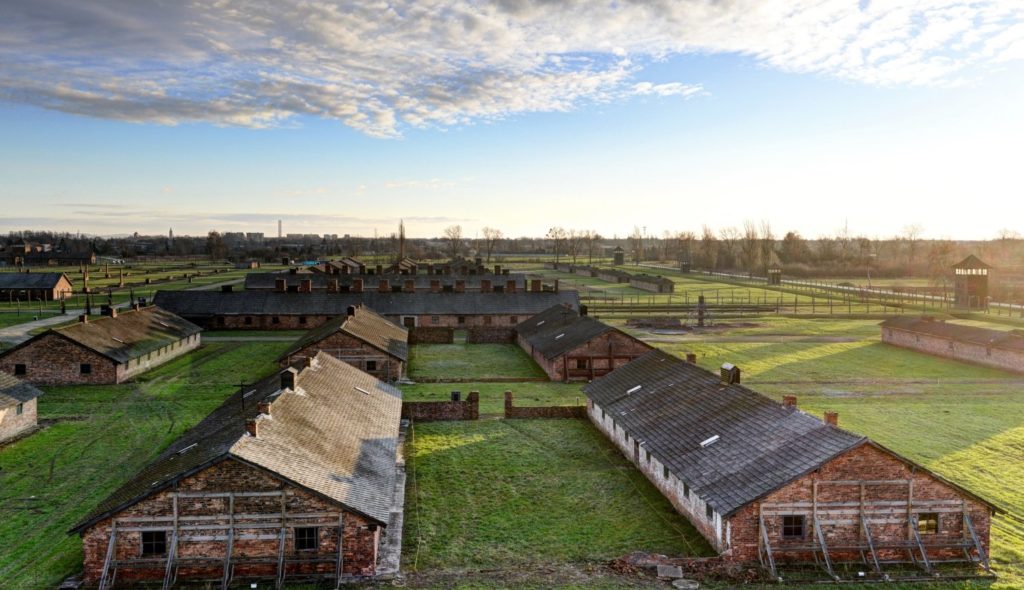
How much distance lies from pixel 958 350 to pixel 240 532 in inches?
1934

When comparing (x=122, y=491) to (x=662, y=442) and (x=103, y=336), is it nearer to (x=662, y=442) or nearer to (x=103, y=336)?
(x=662, y=442)

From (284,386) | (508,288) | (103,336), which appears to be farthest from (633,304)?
(284,386)

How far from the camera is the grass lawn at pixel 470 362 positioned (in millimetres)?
44344

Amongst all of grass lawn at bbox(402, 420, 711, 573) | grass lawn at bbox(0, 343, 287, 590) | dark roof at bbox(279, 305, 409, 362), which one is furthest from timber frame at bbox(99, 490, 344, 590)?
dark roof at bbox(279, 305, 409, 362)

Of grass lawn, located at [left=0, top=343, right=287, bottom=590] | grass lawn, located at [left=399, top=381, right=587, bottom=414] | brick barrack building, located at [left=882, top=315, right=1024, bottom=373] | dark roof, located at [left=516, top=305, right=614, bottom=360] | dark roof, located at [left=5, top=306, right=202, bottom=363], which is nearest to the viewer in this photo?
grass lawn, located at [left=0, top=343, right=287, bottom=590]

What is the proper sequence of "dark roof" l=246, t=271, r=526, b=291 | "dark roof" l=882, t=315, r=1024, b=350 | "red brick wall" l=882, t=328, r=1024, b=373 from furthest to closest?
"dark roof" l=246, t=271, r=526, b=291, "dark roof" l=882, t=315, r=1024, b=350, "red brick wall" l=882, t=328, r=1024, b=373

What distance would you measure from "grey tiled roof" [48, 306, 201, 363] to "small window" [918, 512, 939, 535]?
4027 centimetres

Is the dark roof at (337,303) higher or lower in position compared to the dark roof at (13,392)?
higher

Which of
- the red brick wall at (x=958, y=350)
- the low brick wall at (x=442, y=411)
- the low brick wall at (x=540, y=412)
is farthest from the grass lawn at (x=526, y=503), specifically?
the red brick wall at (x=958, y=350)

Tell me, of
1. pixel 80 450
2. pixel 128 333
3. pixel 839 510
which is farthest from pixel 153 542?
pixel 128 333

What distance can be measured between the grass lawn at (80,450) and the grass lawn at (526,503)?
32.2 ft

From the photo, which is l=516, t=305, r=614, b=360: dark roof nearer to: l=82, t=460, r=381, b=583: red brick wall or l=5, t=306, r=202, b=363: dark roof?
l=5, t=306, r=202, b=363: dark roof

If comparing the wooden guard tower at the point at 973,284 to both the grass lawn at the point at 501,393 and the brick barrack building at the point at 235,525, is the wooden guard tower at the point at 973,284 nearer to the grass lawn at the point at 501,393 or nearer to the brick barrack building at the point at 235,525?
the grass lawn at the point at 501,393

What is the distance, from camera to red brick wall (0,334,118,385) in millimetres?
40094
